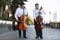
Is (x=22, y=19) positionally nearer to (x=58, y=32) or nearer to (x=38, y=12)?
(x=38, y=12)

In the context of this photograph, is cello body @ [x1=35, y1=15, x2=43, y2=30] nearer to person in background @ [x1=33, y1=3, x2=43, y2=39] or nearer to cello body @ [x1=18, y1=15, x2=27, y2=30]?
person in background @ [x1=33, y1=3, x2=43, y2=39]

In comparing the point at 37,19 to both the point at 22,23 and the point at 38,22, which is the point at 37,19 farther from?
the point at 22,23

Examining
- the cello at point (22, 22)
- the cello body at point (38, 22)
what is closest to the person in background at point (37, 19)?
the cello body at point (38, 22)

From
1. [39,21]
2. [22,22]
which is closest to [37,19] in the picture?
[39,21]

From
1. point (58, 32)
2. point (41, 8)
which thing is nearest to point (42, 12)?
point (41, 8)

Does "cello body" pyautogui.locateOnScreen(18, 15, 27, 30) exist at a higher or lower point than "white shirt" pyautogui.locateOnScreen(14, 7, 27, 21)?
lower

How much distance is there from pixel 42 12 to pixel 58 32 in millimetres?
549

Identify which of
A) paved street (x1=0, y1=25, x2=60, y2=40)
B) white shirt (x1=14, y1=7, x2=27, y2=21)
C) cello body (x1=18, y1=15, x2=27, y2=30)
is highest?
white shirt (x1=14, y1=7, x2=27, y2=21)

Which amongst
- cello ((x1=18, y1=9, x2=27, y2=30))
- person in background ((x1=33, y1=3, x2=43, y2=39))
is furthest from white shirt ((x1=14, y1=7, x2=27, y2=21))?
person in background ((x1=33, y1=3, x2=43, y2=39))

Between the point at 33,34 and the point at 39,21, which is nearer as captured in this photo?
the point at 39,21

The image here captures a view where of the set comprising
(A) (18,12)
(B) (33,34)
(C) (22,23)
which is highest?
(A) (18,12)

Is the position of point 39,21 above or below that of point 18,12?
below

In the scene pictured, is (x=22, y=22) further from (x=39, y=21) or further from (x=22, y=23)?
(x=39, y=21)

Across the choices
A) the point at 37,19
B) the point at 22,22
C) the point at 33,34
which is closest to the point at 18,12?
the point at 22,22
